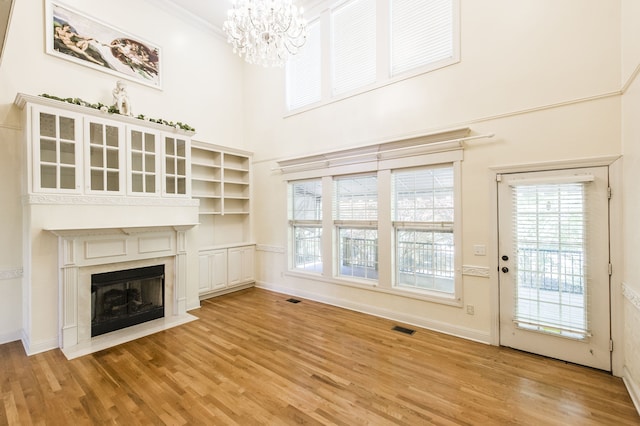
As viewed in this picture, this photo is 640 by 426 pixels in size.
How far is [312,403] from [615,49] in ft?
14.2

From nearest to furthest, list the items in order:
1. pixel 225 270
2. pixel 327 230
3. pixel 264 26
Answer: pixel 264 26 → pixel 327 230 → pixel 225 270

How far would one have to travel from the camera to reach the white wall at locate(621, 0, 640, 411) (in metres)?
2.32

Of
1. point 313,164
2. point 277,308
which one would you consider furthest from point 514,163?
point 277,308

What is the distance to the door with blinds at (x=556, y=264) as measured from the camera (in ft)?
9.14

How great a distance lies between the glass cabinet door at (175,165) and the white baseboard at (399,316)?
2.62m

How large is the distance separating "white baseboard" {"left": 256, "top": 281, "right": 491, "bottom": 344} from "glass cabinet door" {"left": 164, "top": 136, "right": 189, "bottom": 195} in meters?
2.62

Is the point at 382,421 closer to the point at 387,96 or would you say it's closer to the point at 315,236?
the point at 315,236

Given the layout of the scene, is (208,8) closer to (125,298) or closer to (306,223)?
(306,223)

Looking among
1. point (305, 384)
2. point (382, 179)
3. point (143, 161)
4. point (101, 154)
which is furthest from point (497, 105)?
point (101, 154)

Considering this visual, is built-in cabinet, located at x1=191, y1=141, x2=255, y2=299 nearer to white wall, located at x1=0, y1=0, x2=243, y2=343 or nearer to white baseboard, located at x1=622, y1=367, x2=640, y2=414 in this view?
white wall, located at x1=0, y1=0, x2=243, y2=343

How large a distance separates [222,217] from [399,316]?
385cm

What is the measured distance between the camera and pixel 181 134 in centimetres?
457

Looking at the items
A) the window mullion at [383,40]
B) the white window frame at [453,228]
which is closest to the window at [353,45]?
the window mullion at [383,40]

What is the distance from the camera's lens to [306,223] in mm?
5277
